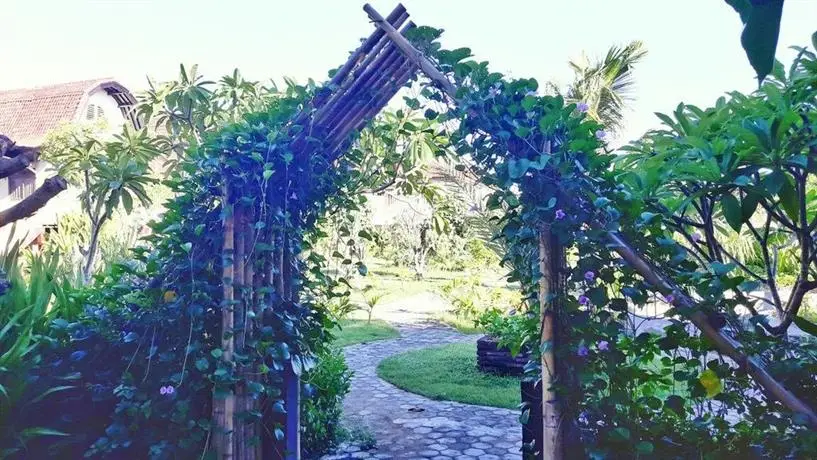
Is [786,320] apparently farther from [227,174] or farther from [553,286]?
[227,174]

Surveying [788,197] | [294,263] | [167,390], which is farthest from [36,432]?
[788,197]

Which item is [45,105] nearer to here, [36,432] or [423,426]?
[423,426]

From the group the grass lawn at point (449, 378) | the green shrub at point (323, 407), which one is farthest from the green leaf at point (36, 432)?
the grass lawn at point (449, 378)

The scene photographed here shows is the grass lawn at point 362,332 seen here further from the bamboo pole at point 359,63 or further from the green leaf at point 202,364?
the bamboo pole at point 359,63

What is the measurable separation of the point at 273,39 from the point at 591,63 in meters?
6.09

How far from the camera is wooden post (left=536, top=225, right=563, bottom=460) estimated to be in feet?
6.88

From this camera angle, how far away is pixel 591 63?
8.10m

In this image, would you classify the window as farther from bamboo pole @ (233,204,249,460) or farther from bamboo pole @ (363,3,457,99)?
bamboo pole @ (363,3,457,99)

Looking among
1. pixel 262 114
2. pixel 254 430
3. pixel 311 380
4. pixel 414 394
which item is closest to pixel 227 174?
pixel 262 114

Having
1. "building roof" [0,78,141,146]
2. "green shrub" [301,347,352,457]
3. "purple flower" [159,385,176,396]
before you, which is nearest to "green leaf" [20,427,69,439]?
"purple flower" [159,385,176,396]

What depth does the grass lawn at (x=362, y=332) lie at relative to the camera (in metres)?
8.00

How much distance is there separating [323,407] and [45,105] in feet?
47.1

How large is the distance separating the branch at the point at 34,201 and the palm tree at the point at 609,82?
22.5 feet

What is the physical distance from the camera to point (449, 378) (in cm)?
568
